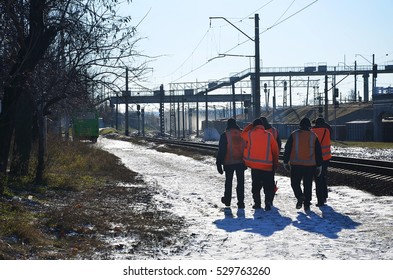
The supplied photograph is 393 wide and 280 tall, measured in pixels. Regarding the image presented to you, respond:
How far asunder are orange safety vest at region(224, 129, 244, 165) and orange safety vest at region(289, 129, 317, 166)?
110cm

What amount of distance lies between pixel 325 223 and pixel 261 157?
7.70ft

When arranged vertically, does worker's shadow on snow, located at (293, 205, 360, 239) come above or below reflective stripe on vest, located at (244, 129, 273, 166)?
below

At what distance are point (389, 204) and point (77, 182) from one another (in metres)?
9.33

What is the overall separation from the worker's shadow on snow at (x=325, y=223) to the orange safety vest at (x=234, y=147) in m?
1.69

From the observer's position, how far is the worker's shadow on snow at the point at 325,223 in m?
Result: 10.6

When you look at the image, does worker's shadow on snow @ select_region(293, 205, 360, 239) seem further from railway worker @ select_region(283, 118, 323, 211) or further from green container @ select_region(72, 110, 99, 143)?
green container @ select_region(72, 110, 99, 143)

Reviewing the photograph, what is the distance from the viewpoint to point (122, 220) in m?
12.3

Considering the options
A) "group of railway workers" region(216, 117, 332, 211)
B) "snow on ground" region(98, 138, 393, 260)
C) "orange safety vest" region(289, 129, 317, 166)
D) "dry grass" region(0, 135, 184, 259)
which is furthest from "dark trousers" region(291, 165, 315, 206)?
"dry grass" region(0, 135, 184, 259)

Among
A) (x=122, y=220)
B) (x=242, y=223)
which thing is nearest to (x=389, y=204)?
(x=242, y=223)

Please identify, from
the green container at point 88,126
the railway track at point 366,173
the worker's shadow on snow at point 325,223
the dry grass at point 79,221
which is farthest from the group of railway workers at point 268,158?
the green container at point 88,126

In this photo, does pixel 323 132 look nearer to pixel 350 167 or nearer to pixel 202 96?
pixel 350 167

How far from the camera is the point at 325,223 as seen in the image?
37.5ft

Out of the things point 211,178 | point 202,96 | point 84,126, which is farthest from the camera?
point 202,96

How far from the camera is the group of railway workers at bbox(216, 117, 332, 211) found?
13.1 meters
